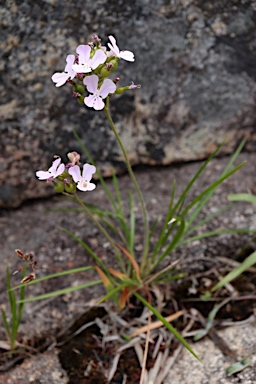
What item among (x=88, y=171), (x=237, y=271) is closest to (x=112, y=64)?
(x=88, y=171)

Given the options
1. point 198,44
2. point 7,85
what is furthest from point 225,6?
point 7,85

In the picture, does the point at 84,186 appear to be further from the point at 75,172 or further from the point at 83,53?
the point at 83,53

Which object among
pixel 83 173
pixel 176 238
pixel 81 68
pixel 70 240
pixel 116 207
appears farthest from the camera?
pixel 70 240

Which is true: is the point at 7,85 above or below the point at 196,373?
above

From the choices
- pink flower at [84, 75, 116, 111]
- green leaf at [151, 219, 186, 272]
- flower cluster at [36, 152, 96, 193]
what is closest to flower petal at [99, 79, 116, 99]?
pink flower at [84, 75, 116, 111]

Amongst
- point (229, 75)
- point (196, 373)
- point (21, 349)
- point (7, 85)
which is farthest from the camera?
point (229, 75)

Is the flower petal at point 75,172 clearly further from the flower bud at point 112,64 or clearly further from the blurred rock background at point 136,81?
the blurred rock background at point 136,81

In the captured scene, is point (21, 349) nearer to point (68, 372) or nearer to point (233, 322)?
point (68, 372)
